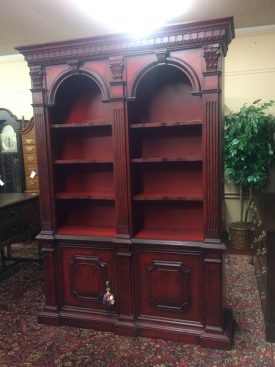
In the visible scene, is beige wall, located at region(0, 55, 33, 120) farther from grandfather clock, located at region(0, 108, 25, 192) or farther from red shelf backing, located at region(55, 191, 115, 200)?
red shelf backing, located at region(55, 191, 115, 200)

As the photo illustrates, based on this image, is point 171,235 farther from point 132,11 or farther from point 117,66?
point 132,11

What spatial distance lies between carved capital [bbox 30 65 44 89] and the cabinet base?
72.5 inches

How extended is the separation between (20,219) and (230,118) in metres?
2.80

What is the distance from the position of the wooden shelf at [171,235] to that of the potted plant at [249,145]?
1.82 meters

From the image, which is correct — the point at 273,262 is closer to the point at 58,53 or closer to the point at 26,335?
the point at 26,335

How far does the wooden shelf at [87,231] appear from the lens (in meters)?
2.76

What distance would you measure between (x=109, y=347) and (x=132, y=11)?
3.22 m

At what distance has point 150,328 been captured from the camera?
8.57 ft

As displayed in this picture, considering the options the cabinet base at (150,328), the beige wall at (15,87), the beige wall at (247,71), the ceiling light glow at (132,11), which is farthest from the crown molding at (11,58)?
the cabinet base at (150,328)

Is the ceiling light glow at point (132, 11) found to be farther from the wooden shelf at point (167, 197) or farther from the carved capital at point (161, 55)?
the wooden shelf at point (167, 197)

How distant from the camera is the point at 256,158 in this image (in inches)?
166

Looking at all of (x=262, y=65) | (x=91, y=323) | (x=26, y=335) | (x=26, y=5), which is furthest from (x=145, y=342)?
(x=262, y=65)

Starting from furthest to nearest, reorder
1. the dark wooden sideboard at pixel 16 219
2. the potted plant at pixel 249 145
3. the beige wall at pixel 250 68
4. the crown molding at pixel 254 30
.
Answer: the beige wall at pixel 250 68 → the crown molding at pixel 254 30 → the potted plant at pixel 249 145 → the dark wooden sideboard at pixel 16 219

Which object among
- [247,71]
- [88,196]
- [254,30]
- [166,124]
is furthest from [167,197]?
[254,30]
